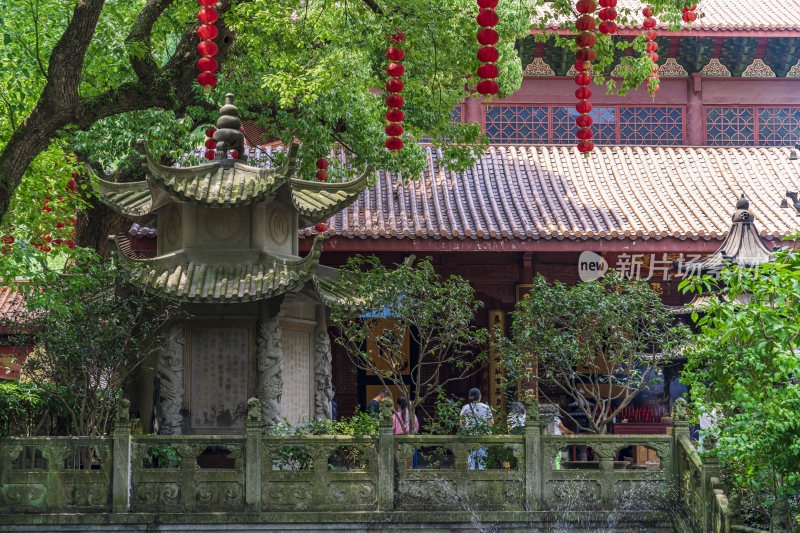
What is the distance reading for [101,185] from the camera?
9.56m

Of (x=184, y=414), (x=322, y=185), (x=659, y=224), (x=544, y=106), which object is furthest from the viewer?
(x=544, y=106)

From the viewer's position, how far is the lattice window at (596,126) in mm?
16047

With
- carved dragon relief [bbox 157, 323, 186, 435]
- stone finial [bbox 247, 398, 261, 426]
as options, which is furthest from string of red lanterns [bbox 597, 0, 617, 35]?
carved dragon relief [bbox 157, 323, 186, 435]

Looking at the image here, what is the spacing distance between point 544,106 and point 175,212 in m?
8.80

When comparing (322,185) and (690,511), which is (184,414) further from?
(690,511)

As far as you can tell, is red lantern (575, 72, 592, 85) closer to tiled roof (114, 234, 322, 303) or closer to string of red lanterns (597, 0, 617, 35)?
string of red lanterns (597, 0, 617, 35)

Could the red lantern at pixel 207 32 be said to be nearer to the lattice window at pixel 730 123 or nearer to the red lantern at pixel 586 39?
the red lantern at pixel 586 39

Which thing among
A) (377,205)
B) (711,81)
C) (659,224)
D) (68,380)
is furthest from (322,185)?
(711,81)

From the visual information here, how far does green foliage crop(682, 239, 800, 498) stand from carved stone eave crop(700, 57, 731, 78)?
10.9 m

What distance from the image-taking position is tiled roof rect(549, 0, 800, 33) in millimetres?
15156

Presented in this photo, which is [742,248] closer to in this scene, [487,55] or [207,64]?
[487,55]

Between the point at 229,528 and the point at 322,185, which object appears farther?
the point at 322,185

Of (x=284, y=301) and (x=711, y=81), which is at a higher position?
(x=711, y=81)

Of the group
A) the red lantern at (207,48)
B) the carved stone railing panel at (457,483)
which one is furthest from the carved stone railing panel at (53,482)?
the red lantern at (207,48)
